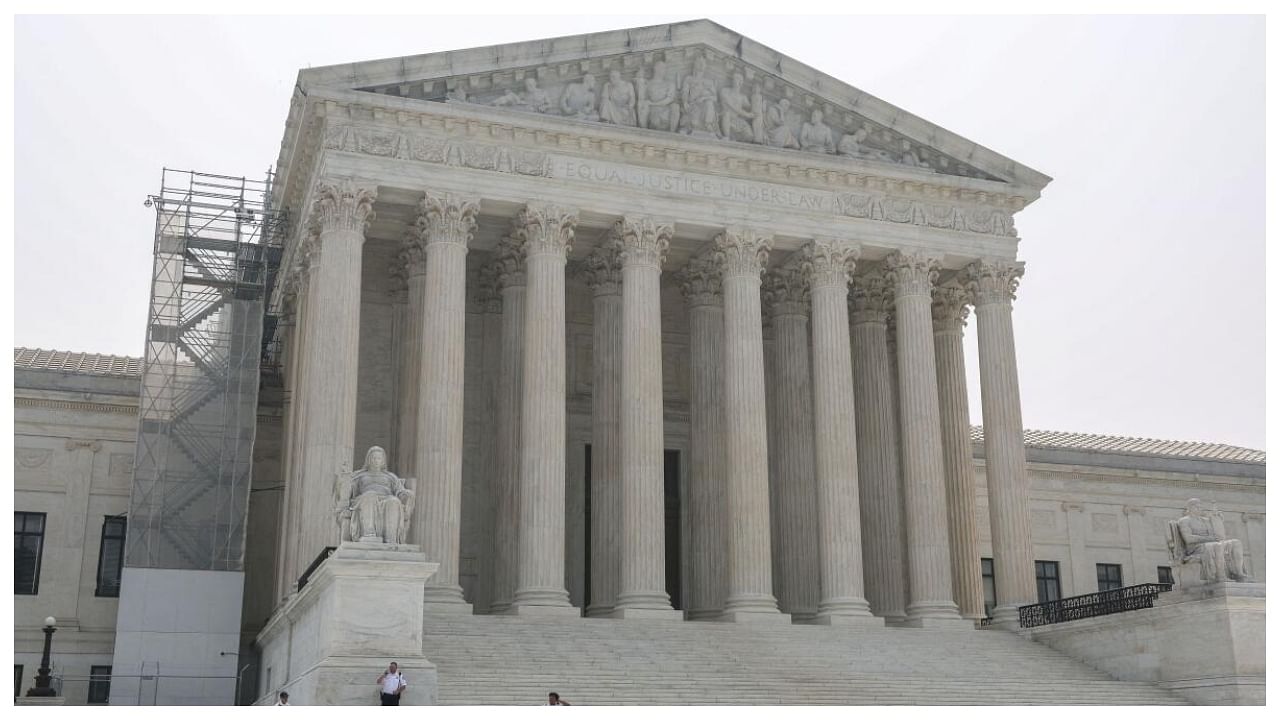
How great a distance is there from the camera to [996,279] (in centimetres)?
3975

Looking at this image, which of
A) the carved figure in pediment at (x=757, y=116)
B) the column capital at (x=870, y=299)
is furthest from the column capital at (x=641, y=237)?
the column capital at (x=870, y=299)

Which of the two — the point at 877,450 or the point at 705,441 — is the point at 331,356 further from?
the point at 877,450

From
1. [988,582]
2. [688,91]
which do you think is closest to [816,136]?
[688,91]

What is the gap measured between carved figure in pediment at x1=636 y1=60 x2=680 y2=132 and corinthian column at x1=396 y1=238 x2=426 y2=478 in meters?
6.87

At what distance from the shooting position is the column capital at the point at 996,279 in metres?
39.8

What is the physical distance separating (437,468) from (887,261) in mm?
14296

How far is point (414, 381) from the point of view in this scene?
36.2 m

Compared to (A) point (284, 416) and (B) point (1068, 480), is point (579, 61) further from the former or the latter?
(B) point (1068, 480)

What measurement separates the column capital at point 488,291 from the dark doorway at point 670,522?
16.6ft

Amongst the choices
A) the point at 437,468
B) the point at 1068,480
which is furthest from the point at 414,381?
the point at 1068,480

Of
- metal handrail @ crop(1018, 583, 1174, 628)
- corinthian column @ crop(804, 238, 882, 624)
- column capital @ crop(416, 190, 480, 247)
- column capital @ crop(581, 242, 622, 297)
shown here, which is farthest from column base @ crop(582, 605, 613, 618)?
metal handrail @ crop(1018, 583, 1174, 628)

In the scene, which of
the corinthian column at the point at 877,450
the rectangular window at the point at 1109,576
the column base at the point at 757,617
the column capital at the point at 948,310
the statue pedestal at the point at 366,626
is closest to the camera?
the statue pedestal at the point at 366,626

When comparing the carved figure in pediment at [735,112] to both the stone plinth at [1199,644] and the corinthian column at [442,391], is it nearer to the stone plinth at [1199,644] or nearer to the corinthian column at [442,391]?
the corinthian column at [442,391]

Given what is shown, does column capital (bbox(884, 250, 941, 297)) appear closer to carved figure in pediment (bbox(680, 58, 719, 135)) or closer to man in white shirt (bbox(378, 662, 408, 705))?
carved figure in pediment (bbox(680, 58, 719, 135))
